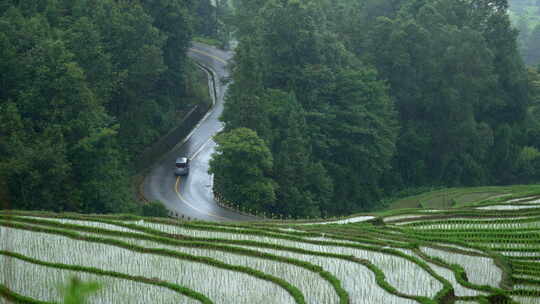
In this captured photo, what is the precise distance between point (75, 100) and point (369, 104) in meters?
26.6

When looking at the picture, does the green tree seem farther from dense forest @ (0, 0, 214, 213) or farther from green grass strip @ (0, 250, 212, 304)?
green grass strip @ (0, 250, 212, 304)

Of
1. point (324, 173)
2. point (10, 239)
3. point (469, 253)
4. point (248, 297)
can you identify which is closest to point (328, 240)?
point (469, 253)

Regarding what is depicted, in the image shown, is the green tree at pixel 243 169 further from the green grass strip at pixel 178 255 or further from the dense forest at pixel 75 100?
the green grass strip at pixel 178 255

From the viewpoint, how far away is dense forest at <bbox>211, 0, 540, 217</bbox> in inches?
1944

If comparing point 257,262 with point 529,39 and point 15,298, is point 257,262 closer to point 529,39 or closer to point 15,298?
point 15,298

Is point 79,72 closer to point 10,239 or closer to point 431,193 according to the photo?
point 10,239

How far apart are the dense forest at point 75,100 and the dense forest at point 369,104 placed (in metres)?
7.16

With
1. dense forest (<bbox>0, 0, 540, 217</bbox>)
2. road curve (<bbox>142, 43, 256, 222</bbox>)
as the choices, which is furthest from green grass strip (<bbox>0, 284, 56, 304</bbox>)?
road curve (<bbox>142, 43, 256, 222</bbox>)

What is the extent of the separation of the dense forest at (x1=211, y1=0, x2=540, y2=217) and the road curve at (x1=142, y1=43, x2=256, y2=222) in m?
2.12

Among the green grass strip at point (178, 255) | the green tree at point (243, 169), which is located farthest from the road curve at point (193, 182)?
the green grass strip at point (178, 255)

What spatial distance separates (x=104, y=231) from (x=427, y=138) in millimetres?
43040

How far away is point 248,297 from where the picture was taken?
20.2 m

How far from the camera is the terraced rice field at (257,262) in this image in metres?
20.4

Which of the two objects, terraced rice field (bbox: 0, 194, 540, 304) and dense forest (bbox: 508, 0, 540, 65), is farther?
dense forest (bbox: 508, 0, 540, 65)
